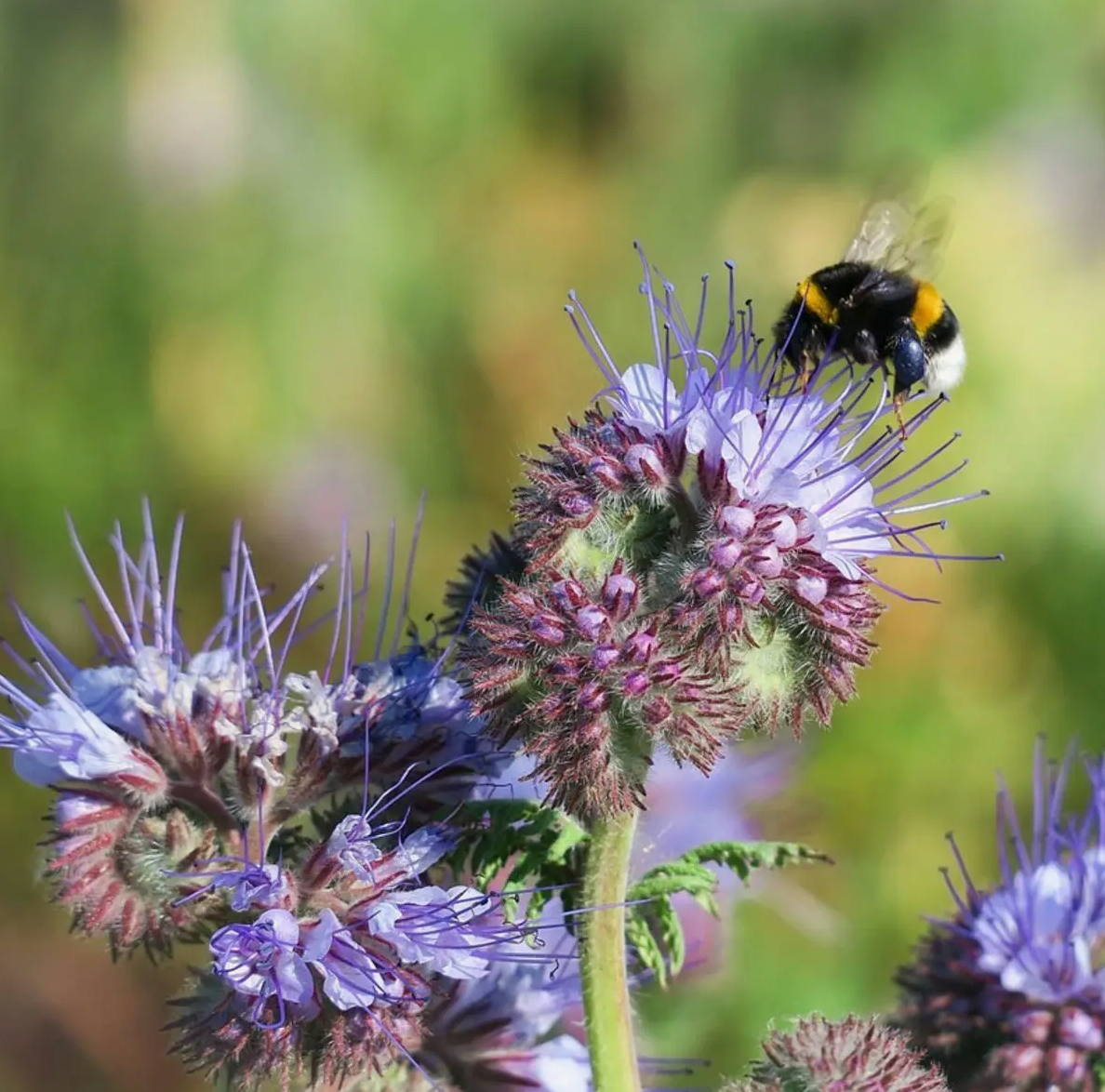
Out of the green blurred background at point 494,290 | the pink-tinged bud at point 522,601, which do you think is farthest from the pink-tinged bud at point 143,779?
the green blurred background at point 494,290

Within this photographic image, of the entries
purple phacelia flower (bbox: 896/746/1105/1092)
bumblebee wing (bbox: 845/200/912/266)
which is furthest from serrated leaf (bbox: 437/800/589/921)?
bumblebee wing (bbox: 845/200/912/266)

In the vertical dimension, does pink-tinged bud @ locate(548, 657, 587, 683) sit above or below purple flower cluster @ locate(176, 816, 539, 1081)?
above

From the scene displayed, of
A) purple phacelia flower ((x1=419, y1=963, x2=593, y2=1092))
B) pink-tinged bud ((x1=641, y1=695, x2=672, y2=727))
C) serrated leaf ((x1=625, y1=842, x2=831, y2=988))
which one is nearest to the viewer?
pink-tinged bud ((x1=641, y1=695, x2=672, y2=727))

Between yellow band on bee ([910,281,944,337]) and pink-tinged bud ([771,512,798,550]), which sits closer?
pink-tinged bud ([771,512,798,550])

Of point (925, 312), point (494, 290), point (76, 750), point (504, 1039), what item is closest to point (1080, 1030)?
point (504, 1039)

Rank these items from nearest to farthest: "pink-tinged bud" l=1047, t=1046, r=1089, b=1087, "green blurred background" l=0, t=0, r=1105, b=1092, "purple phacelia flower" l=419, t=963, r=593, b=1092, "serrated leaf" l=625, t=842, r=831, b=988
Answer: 1. "serrated leaf" l=625, t=842, r=831, b=988
2. "purple phacelia flower" l=419, t=963, r=593, b=1092
3. "pink-tinged bud" l=1047, t=1046, r=1089, b=1087
4. "green blurred background" l=0, t=0, r=1105, b=1092

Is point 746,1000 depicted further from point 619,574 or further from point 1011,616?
point 619,574

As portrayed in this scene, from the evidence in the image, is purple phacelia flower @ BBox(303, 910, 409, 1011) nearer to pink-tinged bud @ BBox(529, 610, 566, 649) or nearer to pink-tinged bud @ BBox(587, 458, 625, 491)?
pink-tinged bud @ BBox(529, 610, 566, 649)
